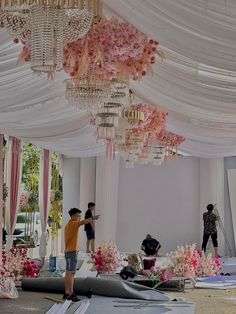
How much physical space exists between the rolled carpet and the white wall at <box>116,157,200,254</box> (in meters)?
8.04

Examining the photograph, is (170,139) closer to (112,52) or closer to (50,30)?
(112,52)

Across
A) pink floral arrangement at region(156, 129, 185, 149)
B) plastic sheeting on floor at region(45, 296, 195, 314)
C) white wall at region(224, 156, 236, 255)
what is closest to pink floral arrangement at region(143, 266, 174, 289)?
plastic sheeting on floor at region(45, 296, 195, 314)

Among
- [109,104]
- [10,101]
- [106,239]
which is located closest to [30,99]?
[10,101]

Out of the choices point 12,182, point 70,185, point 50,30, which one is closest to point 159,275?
point 12,182

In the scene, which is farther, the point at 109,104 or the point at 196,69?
the point at 109,104

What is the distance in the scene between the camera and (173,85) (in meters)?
6.64

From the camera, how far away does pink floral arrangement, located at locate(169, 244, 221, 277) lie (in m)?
11.0

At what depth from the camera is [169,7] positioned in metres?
3.72

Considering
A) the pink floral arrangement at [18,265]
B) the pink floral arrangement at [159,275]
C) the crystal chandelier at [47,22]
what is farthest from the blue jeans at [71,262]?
the crystal chandelier at [47,22]

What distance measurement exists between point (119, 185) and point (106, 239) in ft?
5.30

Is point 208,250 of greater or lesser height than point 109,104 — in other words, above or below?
below

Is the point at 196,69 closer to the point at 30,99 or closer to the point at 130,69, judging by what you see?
the point at 130,69

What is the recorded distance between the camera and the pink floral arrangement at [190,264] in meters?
11.0

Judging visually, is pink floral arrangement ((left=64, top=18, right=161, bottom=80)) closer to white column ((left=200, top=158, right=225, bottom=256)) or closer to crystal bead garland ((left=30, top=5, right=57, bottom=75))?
crystal bead garland ((left=30, top=5, right=57, bottom=75))
